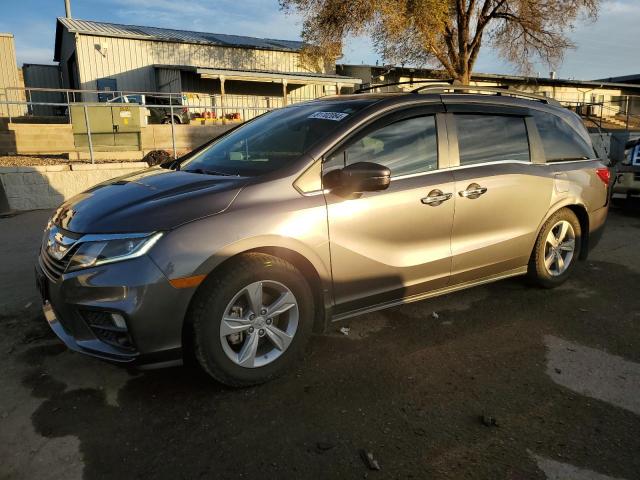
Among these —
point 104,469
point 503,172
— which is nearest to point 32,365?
point 104,469

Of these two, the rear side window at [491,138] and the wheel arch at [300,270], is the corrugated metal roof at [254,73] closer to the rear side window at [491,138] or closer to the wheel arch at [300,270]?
the rear side window at [491,138]

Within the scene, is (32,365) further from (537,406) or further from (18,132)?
(18,132)

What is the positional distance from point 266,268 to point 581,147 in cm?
343

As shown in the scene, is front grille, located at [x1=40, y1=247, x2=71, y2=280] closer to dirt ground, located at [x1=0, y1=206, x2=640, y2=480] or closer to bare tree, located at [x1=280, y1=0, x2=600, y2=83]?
dirt ground, located at [x1=0, y1=206, x2=640, y2=480]

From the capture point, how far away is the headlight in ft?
8.22

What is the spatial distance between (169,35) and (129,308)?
29.5 m

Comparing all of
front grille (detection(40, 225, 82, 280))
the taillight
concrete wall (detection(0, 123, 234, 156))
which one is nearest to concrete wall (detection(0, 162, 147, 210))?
concrete wall (detection(0, 123, 234, 156))

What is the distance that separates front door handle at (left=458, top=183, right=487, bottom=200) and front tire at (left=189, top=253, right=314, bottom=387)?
4.71ft

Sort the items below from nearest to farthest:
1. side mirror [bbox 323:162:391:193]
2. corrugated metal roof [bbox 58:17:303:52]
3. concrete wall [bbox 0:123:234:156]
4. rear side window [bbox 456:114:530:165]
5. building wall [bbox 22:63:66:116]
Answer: side mirror [bbox 323:162:391:193]
rear side window [bbox 456:114:530:165]
concrete wall [bbox 0:123:234:156]
corrugated metal roof [bbox 58:17:303:52]
building wall [bbox 22:63:66:116]

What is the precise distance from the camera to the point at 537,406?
2705mm

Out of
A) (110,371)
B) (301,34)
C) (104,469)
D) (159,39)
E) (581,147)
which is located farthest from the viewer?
Answer: (159,39)

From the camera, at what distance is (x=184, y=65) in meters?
26.2

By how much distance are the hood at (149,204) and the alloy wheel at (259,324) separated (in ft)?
1.71

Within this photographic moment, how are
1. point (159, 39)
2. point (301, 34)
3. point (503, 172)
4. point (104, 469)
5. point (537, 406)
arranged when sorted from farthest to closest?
point (159, 39) < point (301, 34) < point (503, 172) < point (537, 406) < point (104, 469)
